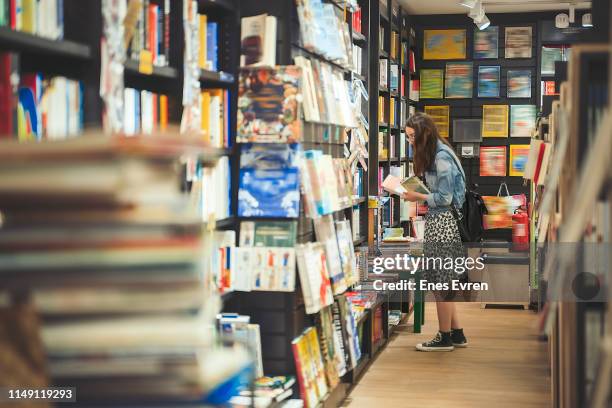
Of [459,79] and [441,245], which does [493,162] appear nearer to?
[459,79]

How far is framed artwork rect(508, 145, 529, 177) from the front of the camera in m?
10.7

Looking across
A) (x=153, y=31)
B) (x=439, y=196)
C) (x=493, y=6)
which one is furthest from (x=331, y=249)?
(x=493, y=6)

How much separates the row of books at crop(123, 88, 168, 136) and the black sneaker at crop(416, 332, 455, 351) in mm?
3901

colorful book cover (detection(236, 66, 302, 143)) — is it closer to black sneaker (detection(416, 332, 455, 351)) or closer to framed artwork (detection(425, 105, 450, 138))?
black sneaker (detection(416, 332, 455, 351))

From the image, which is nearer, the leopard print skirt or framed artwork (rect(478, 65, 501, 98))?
the leopard print skirt

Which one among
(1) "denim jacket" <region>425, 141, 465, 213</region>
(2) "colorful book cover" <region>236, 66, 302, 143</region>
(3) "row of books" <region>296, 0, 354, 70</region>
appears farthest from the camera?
(1) "denim jacket" <region>425, 141, 465, 213</region>

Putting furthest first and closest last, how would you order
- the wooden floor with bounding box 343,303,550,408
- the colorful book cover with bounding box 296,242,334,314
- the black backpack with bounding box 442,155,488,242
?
the black backpack with bounding box 442,155,488,242 → the wooden floor with bounding box 343,303,550,408 → the colorful book cover with bounding box 296,242,334,314

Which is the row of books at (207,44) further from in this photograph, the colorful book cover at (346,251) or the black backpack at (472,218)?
the black backpack at (472,218)

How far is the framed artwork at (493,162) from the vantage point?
10.7 m

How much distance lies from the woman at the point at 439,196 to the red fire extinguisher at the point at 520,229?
2688mm

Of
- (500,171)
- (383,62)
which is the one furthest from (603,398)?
(500,171)

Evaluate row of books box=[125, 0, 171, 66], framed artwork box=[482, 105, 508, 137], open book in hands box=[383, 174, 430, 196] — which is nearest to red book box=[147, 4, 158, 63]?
row of books box=[125, 0, 171, 66]

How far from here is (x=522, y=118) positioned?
10688 millimetres

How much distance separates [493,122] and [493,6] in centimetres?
139
